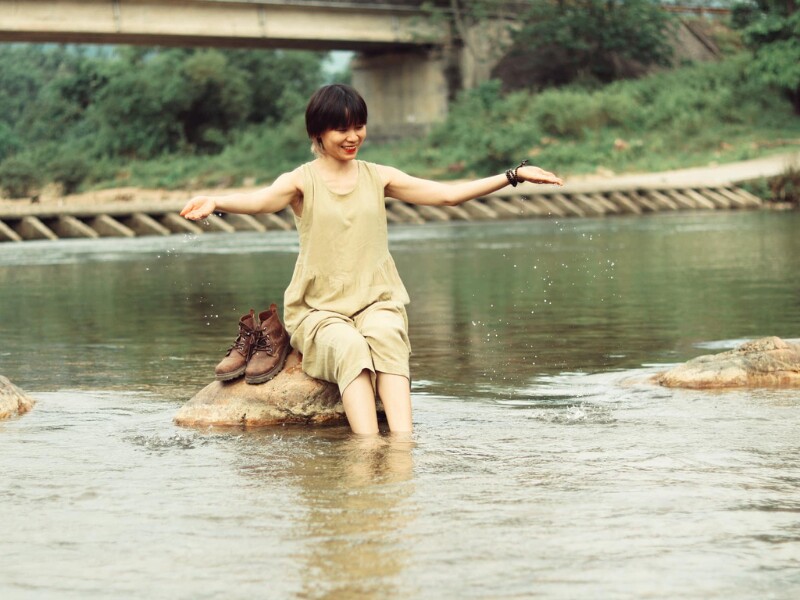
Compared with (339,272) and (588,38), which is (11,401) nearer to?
(339,272)

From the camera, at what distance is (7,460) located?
19.6 ft

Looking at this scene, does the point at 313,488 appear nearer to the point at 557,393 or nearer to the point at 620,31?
the point at 557,393

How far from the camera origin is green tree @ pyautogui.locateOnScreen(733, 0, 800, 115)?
Result: 44094 mm

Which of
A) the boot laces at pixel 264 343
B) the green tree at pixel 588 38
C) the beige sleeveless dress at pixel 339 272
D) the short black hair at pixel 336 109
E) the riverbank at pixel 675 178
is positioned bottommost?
the boot laces at pixel 264 343

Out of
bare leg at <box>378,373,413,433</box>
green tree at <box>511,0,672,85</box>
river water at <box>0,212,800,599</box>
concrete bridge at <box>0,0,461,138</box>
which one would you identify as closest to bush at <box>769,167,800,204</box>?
green tree at <box>511,0,672,85</box>

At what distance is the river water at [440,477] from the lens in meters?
4.04

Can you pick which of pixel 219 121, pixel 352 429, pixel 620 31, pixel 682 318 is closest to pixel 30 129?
pixel 219 121

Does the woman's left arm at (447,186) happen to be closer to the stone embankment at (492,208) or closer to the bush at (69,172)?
the stone embankment at (492,208)

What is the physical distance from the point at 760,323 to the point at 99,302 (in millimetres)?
7501

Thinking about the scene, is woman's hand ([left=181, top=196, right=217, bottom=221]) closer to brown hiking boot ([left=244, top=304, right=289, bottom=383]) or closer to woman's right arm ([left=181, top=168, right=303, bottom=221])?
woman's right arm ([left=181, top=168, right=303, bottom=221])

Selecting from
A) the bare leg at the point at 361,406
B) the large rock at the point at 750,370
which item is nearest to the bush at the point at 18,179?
the large rock at the point at 750,370

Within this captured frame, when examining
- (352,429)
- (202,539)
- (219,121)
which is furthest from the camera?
(219,121)

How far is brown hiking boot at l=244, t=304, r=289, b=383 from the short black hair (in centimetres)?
100

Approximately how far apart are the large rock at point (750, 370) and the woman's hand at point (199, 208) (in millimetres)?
3118
